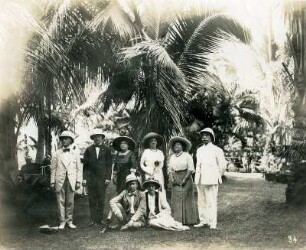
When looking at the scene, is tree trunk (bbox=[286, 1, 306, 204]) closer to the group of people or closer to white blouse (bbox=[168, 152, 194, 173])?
the group of people

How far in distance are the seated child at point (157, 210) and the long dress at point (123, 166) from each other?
1.18 feet

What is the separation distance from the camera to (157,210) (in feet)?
25.9

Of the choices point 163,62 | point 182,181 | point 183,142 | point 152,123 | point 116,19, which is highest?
point 116,19

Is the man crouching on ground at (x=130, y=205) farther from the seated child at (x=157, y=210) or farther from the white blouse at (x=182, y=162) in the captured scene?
the white blouse at (x=182, y=162)

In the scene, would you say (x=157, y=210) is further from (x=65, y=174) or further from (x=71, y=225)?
(x=65, y=174)

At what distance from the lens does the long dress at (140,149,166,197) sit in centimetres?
808

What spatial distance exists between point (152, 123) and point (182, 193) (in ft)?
3.98

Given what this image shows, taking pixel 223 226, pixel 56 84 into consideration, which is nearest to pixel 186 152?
pixel 223 226

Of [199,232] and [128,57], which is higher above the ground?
[128,57]

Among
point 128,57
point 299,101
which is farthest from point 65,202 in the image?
point 299,101

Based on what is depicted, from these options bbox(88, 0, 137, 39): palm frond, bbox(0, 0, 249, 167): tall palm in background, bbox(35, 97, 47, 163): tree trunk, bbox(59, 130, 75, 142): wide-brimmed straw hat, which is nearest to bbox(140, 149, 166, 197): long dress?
bbox(0, 0, 249, 167): tall palm in background

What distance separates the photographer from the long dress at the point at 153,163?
808cm

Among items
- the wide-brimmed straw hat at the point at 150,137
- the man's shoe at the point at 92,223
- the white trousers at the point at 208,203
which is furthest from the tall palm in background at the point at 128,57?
the man's shoe at the point at 92,223

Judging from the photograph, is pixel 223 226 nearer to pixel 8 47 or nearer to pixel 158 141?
pixel 158 141
